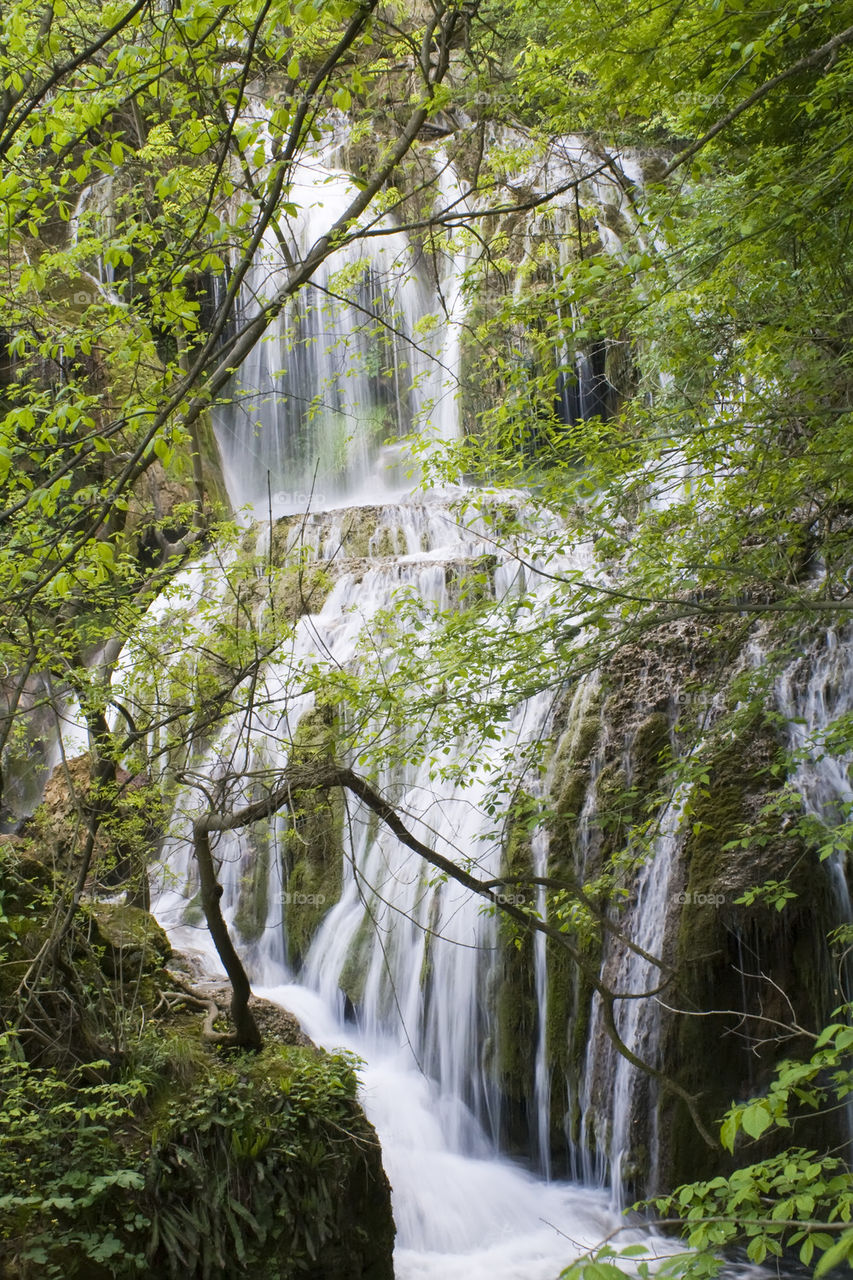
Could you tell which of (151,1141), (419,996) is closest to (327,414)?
(419,996)

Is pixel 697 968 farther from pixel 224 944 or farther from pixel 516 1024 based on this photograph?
pixel 224 944

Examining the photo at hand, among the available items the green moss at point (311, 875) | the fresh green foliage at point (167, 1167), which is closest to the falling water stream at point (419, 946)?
the green moss at point (311, 875)

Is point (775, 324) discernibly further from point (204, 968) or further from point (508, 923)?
point (204, 968)

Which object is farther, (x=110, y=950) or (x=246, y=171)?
(x=110, y=950)

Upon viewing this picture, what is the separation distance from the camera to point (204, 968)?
A: 815cm

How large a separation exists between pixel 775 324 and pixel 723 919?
12.6ft

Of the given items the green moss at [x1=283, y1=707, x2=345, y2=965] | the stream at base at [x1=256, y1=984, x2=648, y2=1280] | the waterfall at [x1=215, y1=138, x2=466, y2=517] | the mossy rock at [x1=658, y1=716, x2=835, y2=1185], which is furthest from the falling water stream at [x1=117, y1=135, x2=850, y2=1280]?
the waterfall at [x1=215, y1=138, x2=466, y2=517]

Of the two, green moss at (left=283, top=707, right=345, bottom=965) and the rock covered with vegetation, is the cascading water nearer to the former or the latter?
green moss at (left=283, top=707, right=345, bottom=965)

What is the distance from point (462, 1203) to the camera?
20.9ft

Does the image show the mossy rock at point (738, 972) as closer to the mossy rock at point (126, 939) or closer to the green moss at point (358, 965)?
the green moss at point (358, 965)

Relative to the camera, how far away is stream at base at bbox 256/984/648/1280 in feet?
19.4

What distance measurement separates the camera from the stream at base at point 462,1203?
19.4 ft

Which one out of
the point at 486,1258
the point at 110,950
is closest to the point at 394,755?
the point at 110,950

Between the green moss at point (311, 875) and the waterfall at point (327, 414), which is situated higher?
the waterfall at point (327, 414)
